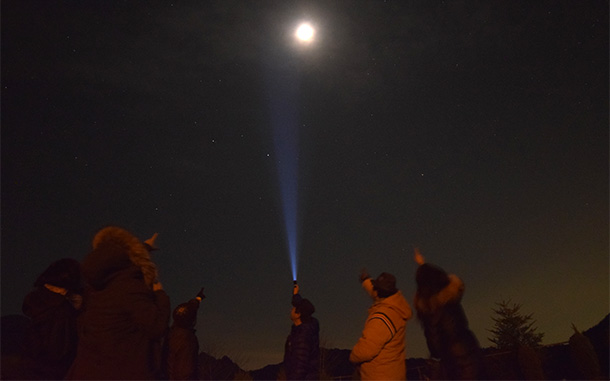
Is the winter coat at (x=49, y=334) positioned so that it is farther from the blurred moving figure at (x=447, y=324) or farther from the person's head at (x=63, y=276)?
the blurred moving figure at (x=447, y=324)

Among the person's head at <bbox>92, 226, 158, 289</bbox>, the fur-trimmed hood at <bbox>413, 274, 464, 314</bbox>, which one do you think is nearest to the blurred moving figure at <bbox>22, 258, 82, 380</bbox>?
the person's head at <bbox>92, 226, 158, 289</bbox>

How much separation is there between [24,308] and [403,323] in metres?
3.30

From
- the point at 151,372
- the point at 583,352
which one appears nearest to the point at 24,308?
the point at 151,372

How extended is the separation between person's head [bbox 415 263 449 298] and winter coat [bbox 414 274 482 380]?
4 cm

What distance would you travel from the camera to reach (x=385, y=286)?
4.73 m

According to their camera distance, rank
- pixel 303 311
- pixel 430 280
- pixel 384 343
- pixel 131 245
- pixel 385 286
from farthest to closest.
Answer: pixel 303 311 < pixel 385 286 < pixel 384 343 < pixel 430 280 < pixel 131 245

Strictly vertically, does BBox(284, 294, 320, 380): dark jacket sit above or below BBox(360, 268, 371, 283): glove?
below

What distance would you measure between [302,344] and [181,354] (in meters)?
1.51

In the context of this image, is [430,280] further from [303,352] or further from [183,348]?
[183,348]

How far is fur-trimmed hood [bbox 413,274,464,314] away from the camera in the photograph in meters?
4.09

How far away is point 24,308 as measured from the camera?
12.3 ft

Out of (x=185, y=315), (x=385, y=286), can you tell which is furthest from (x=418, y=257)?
(x=185, y=315)

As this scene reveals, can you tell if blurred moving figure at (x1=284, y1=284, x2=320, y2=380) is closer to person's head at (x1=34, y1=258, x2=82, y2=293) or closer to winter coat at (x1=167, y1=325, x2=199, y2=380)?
winter coat at (x1=167, y1=325, x2=199, y2=380)

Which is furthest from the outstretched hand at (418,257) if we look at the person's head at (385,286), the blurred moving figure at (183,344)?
the blurred moving figure at (183,344)
